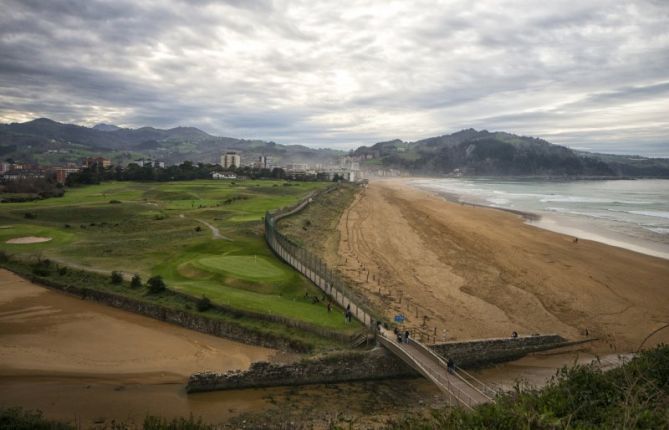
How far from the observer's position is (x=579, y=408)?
947cm

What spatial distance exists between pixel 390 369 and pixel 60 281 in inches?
918

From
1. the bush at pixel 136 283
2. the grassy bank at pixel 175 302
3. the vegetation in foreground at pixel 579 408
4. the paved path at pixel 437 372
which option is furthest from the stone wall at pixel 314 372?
the bush at pixel 136 283

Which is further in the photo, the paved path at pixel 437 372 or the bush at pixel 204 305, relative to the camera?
the bush at pixel 204 305

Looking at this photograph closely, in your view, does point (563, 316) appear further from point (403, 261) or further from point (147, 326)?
point (147, 326)

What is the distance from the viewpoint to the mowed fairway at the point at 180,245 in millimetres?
25469

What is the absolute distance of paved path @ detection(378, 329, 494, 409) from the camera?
1505 centimetres

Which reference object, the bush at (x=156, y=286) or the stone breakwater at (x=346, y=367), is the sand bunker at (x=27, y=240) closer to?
the bush at (x=156, y=286)

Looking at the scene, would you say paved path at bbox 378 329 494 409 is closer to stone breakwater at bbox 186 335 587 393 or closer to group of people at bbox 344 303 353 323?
stone breakwater at bbox 186 335 587 393

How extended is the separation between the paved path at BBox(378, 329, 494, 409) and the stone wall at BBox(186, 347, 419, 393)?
2.37 ft

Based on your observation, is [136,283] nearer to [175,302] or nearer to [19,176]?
[175,302]

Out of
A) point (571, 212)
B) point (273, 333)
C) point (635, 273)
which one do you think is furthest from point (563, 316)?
point (571, 212)

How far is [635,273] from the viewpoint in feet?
109

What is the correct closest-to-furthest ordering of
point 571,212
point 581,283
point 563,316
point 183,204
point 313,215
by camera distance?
point 563,316, point 581,283, point 313,215, point 183,204, point 571,212

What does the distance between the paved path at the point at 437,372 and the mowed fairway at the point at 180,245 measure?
3033 millimetres
